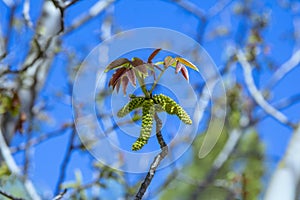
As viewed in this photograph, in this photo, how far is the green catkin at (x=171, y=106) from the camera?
2.09ft

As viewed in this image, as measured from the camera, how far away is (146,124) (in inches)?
24.4

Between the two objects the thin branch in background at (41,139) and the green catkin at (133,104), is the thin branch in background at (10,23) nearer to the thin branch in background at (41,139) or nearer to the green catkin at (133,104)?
the thin branch in background at (41,139)

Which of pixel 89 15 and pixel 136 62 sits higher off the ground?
pixel 89 15

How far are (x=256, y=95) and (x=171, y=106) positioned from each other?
2.12 m

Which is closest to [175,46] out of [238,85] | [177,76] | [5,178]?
[177,76]

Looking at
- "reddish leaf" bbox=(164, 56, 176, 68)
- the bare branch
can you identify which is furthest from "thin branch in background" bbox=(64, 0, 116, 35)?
"reddish leaf" bbox=(164, 56, 176, 68)

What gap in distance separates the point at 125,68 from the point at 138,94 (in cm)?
4

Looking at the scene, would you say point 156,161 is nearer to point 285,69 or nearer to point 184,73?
Result: point 184,73

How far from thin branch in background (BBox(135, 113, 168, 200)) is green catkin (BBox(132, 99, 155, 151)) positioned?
0.5 inches

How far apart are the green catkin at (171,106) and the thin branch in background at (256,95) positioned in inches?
67.7

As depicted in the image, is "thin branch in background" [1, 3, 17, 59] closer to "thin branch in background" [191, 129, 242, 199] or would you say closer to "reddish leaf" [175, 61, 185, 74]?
"thin branch in background" [191, 129, 242, 199]

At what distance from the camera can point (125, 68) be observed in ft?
2.19

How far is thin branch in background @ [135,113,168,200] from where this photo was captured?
610mm

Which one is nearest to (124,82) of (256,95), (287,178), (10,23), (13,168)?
(287,178)
